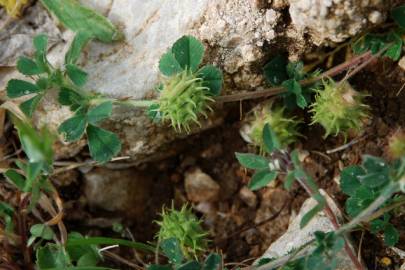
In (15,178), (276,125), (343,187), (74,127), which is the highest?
(74,127)

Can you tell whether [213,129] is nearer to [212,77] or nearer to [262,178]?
[212,77]

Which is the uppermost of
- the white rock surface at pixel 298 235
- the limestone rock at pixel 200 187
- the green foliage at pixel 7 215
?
the green foliage at pixel 7 215

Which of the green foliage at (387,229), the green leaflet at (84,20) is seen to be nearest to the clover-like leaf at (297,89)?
the green foliage at (387,229)

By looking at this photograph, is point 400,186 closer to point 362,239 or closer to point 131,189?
point 362,239

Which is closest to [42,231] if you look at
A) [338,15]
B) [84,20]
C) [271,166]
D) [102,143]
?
[102,143]

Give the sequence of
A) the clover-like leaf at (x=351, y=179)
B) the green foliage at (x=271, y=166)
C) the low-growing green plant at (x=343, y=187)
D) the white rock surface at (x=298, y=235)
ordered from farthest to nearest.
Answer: the white rock surface at (x=298, y=235) → the clover-like leaf at (x=351, y=179) → the green foliage at (x=271, y=166) → the low-growing green plant at (x=343, y=187)

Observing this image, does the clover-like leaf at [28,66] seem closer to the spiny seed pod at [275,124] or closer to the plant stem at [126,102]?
the plant stem at [126,102]
